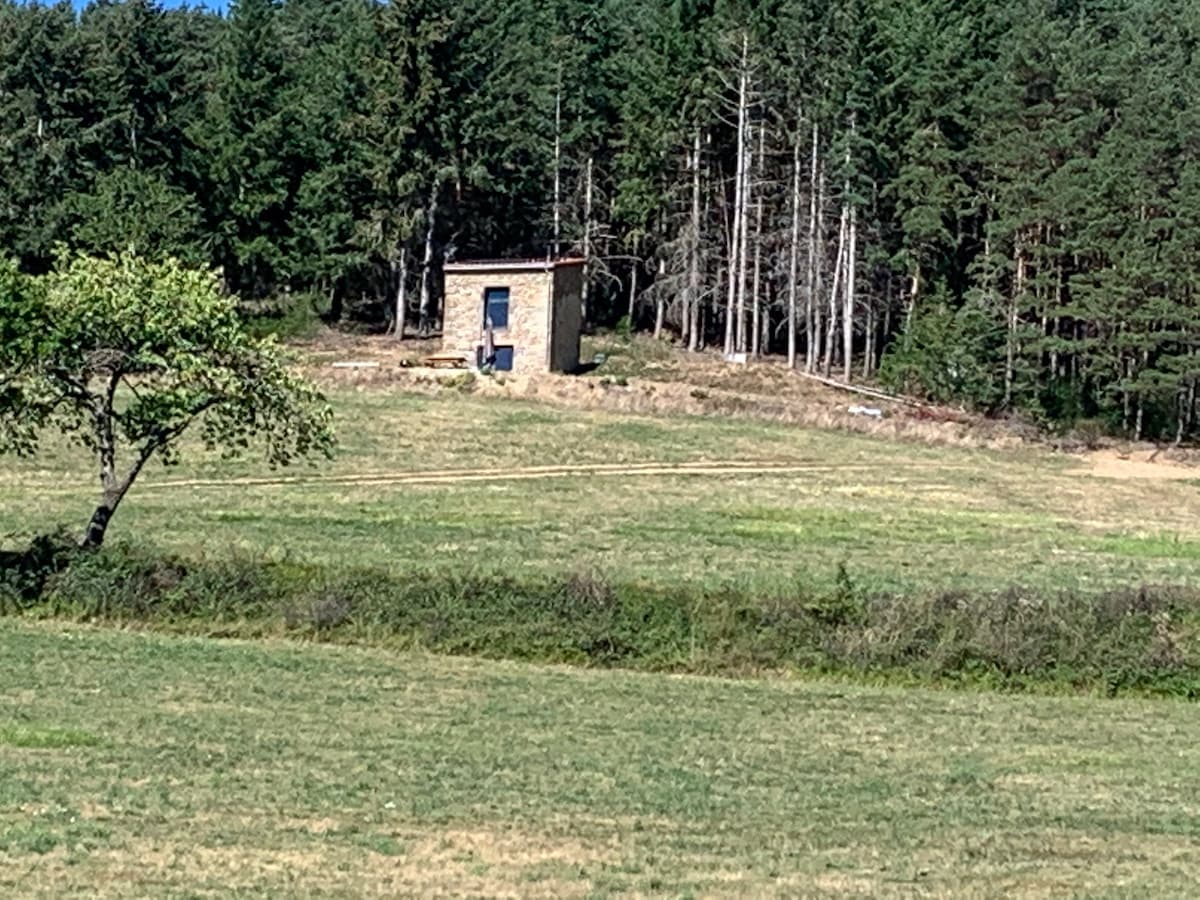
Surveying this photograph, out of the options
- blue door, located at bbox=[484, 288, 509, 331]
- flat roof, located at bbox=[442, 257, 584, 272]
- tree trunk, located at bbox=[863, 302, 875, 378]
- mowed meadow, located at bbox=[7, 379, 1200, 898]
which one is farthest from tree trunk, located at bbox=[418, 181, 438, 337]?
mowed meadow, located at bbox=[7, 379, 1200, 898]

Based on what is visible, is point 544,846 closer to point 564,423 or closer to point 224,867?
point 224,867

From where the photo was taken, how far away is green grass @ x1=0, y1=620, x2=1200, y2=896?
12867 mm

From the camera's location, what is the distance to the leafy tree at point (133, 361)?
97.1ft

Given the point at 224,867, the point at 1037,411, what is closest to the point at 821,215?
the point at 1037,411

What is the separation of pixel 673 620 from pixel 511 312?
42365mm

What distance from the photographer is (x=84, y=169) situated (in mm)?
81750

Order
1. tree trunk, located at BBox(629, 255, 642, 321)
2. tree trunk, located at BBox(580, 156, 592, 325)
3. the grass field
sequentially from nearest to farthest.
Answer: the grass field → tree trunk, located at BBox(580, 156, 592, 325) → tree trunk, located at BBox(629, 255, 642, 321)

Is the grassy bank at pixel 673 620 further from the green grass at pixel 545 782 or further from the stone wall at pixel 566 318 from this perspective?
the stone wall at pixel 566 318

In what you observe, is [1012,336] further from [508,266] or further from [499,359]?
[499,359]

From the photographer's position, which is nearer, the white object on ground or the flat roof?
the white object on ground

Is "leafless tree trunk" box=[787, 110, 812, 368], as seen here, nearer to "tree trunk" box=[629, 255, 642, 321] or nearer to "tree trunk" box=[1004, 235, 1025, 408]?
"tree trunk" box=[629, 255, 642, 321]

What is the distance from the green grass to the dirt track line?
1952 cm

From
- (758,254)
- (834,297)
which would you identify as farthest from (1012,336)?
(758,254)

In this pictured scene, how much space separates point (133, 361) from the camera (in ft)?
98.8
